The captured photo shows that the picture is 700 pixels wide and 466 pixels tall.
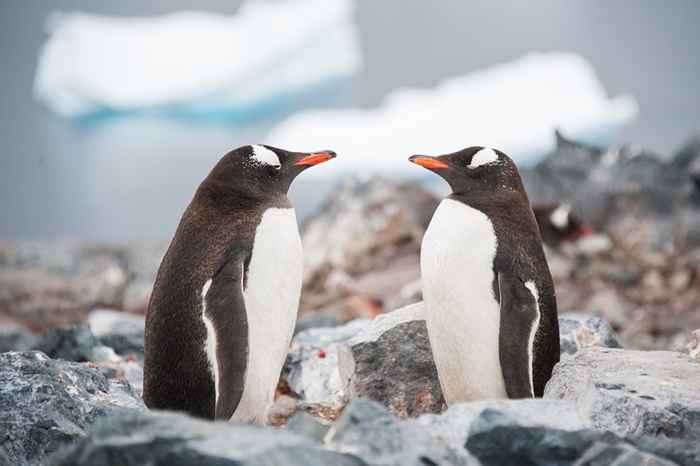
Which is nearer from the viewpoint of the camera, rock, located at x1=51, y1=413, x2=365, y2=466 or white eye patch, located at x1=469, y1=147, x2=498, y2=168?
rock, located at x1=51, y1=413, x2=365, y2=466

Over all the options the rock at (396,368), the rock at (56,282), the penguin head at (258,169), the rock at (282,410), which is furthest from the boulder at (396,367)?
the rock at (56,282)

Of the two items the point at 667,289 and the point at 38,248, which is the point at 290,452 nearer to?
the point at 667,289

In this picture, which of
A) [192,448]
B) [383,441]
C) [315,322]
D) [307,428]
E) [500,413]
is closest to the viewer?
[192,448]

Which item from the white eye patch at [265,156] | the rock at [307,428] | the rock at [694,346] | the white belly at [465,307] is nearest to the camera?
the rock at [307,428]

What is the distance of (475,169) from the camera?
11.8 ft

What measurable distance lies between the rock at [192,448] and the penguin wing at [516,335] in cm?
142

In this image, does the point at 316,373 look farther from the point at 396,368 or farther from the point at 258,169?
the point at 258,169

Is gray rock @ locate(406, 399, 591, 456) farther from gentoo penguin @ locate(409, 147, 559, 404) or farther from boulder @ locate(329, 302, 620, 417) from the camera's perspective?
boulder @ locate(329, 302, 620, 417)

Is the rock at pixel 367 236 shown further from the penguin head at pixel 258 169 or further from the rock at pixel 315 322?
the penguin head at pixel 258 169

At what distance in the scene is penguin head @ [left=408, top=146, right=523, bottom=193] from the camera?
11.7 ft

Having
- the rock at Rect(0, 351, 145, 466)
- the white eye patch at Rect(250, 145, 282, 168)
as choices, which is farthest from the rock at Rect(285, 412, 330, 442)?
the white eye patch at Rect(250, 145, 282, 168)

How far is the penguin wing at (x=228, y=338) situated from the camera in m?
3.07

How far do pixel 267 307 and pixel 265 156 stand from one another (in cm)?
76

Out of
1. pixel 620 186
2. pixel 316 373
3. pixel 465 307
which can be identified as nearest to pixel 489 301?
pixel 465 307
